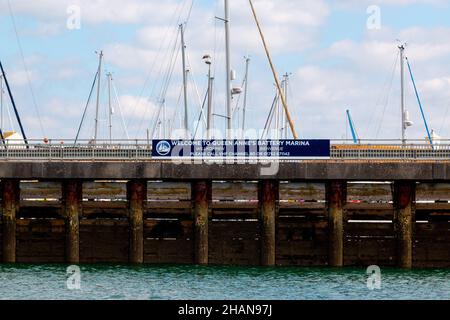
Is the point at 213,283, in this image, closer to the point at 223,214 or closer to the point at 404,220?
the point at 223,214

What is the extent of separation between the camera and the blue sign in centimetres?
4203

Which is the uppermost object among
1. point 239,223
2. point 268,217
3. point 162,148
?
point 162,148

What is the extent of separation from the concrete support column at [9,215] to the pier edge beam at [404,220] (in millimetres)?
17277

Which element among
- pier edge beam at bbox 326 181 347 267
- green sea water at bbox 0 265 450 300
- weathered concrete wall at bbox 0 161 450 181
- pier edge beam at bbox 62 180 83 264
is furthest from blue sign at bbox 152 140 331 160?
green sea water at bbox 0 265 450 300

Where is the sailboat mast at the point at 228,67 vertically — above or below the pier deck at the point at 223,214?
above

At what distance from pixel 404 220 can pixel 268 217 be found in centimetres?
607

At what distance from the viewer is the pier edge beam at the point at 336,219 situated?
40.8 metres

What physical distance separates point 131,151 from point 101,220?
3.49 meters

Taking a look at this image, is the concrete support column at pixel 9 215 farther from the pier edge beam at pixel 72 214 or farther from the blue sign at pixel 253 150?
the blue sign at pixel 253 150

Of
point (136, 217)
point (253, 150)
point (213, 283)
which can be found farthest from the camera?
point (253, 150)

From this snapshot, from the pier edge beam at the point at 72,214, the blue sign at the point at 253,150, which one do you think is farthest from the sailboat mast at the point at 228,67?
the pier edge beam at the point at 72,214

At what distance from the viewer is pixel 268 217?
4112 centimetres

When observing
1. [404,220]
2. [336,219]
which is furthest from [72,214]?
[404,220]

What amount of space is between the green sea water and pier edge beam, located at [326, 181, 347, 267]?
2.24 feet
